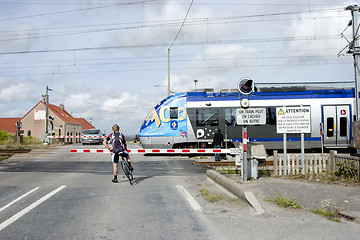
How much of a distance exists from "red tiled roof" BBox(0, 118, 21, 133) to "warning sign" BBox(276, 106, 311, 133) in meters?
77.6

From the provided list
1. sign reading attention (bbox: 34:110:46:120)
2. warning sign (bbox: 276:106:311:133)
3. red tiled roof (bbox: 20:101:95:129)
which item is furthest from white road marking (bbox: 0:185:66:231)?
red tiled roof (bbox: 20:101:95:129)

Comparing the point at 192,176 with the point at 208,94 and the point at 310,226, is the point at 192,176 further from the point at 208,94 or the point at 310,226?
the point at 208,94

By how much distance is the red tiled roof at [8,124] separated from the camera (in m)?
75.9

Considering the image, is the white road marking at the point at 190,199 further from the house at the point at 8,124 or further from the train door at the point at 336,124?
the house at the point at 8,124

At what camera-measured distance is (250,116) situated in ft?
29.9

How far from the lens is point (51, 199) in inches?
289

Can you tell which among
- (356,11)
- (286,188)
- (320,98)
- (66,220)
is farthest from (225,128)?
(66,220)

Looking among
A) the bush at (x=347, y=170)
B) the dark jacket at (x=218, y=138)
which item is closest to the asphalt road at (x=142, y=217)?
the bush at (x=347, y=170)

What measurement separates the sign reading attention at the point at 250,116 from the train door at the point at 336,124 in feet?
33.8

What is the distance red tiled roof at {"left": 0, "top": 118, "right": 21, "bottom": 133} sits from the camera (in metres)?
75.9

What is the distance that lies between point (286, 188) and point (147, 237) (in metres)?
4.19

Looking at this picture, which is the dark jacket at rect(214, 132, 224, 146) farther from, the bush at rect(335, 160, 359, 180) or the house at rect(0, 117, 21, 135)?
the house at rect(0, 117, 21, 135)

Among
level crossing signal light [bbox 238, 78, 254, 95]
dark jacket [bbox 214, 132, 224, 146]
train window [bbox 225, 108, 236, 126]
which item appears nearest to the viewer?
level crossing signal light [bbox 238, 78, 254, 95]

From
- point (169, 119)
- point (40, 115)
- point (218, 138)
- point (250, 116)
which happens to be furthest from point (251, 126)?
point (40, 115)
